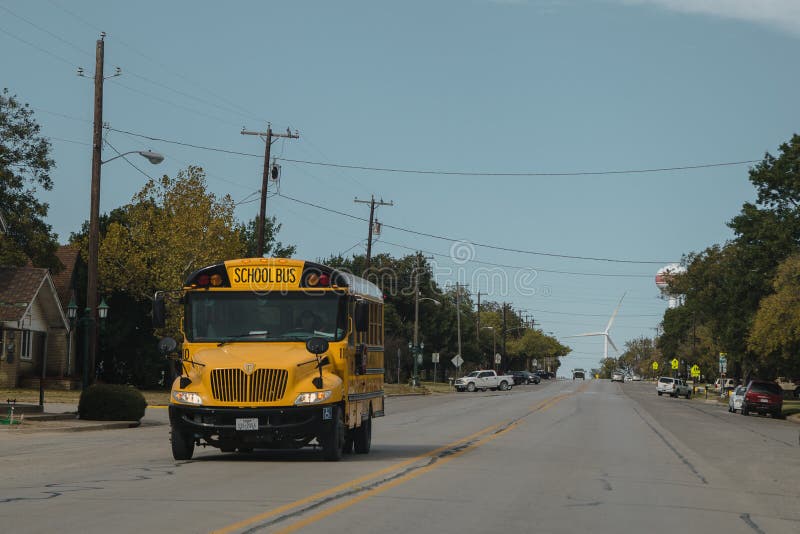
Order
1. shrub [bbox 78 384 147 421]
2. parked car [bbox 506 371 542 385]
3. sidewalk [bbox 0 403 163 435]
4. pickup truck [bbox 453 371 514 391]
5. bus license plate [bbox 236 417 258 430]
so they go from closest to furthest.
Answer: bus license plate [bbox 236 417 258 430], sidewalk [bbox 0 403 163 435], shrub [bbox 78 384 147 421], pickup truck [bbox 453 371 514 391], parked car [bbox 506 371 542 385]

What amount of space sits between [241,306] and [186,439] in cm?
222

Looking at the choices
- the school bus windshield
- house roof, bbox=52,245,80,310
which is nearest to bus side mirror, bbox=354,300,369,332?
the school bus windshield

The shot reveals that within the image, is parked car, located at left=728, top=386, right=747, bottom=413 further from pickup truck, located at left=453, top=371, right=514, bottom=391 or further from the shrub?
the shrub

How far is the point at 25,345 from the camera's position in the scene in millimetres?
53125

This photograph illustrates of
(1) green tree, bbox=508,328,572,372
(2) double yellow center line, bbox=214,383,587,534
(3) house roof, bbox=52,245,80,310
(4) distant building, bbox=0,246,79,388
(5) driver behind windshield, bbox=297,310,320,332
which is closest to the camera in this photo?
(2) double yellow center line, bbox=214,383,587,534

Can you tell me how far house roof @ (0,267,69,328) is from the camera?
47.6 meters

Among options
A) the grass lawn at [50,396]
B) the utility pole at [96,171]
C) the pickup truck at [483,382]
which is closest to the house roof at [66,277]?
the grass lawn at [50,396]

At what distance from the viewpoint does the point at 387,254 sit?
110 m

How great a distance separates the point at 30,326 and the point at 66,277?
8.00 metres

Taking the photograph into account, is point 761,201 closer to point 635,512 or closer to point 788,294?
point 788,294

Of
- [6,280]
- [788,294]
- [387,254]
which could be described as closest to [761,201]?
[788,294]

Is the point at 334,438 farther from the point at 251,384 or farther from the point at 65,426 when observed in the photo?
the point at 65,426

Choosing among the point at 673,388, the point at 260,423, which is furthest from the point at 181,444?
the point at 673,388

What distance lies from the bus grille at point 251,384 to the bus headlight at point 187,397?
0.30m
